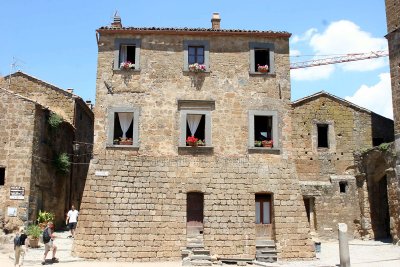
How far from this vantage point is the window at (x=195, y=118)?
19.8 meters

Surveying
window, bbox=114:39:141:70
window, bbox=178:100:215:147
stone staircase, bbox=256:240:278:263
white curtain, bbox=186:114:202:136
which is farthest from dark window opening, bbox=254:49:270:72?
stone staircase, bbox=256:240:278:263

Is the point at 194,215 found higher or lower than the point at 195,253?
higher

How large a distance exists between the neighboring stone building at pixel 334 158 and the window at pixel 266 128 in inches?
205

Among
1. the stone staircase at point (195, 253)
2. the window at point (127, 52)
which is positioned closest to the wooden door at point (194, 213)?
the stone staircase at point (195, 253)

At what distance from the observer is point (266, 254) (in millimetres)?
18500

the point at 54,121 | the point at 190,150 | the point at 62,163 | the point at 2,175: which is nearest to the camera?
the point at 190,150

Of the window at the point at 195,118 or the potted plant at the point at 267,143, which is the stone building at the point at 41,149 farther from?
the potted plant at the point at 267,143

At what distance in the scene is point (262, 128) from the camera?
21.3 metres

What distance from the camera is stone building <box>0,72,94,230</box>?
64.1ft

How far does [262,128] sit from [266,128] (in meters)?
0.22

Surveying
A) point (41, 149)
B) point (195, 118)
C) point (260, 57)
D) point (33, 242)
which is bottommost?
point (33, 242)

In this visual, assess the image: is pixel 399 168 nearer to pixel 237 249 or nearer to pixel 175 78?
pixel 237 249

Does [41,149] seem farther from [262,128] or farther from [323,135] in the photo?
[323,135]

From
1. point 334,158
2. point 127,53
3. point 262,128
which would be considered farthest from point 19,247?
point 334,158
